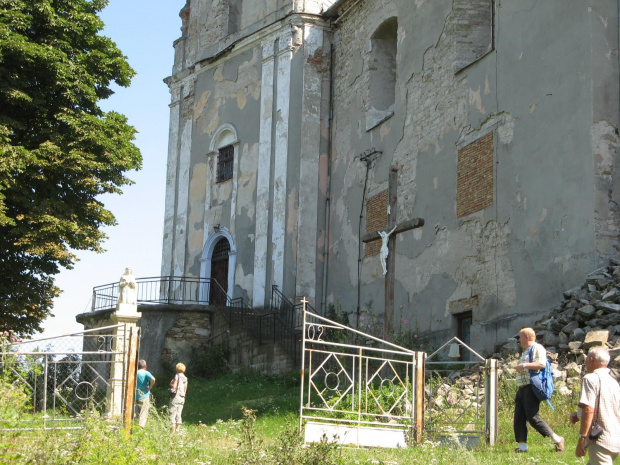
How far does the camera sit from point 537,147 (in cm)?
1545

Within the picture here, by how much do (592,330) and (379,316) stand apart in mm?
7753

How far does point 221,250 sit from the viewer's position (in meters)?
25.5

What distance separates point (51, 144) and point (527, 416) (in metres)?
11.8

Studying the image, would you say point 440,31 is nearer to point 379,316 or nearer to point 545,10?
point 545,10

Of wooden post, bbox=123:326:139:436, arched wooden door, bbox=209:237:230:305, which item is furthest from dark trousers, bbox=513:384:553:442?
arched wooden door, bbox=209:237:230:305

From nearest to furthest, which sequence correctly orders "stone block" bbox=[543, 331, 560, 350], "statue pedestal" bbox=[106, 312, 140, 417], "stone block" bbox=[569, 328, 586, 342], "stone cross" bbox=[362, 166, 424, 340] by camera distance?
"statue pedestal" bbox=[106, 312, 140, 417] < "stone block" bbox=[569, 328, 586, 342] < "stone block" bbox=[543, 331, 560, 350] < "stone cross" bbox=[362, 166, 424, 340]

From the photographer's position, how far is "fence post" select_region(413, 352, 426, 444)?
10.6 metres

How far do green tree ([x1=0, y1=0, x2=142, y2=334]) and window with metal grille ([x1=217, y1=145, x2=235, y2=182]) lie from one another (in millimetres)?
6205

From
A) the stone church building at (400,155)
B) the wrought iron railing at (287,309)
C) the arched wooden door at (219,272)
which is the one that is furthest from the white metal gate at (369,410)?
the arched wooden door at (219,272)

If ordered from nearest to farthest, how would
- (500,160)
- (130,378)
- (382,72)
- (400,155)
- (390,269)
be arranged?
(130,378)
(390,269)
(500,160)
(400,155)
(382,72)

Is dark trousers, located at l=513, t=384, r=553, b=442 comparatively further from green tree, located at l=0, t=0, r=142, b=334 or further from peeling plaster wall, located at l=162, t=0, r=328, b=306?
peeling plaster wall, located at l=162, t=0, r=328, b=306

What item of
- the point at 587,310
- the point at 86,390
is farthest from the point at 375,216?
the point at 86,390

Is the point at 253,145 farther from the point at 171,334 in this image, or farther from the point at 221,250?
the point at 171,334

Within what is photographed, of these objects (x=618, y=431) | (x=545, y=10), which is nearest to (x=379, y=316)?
(x=545, y=10)
